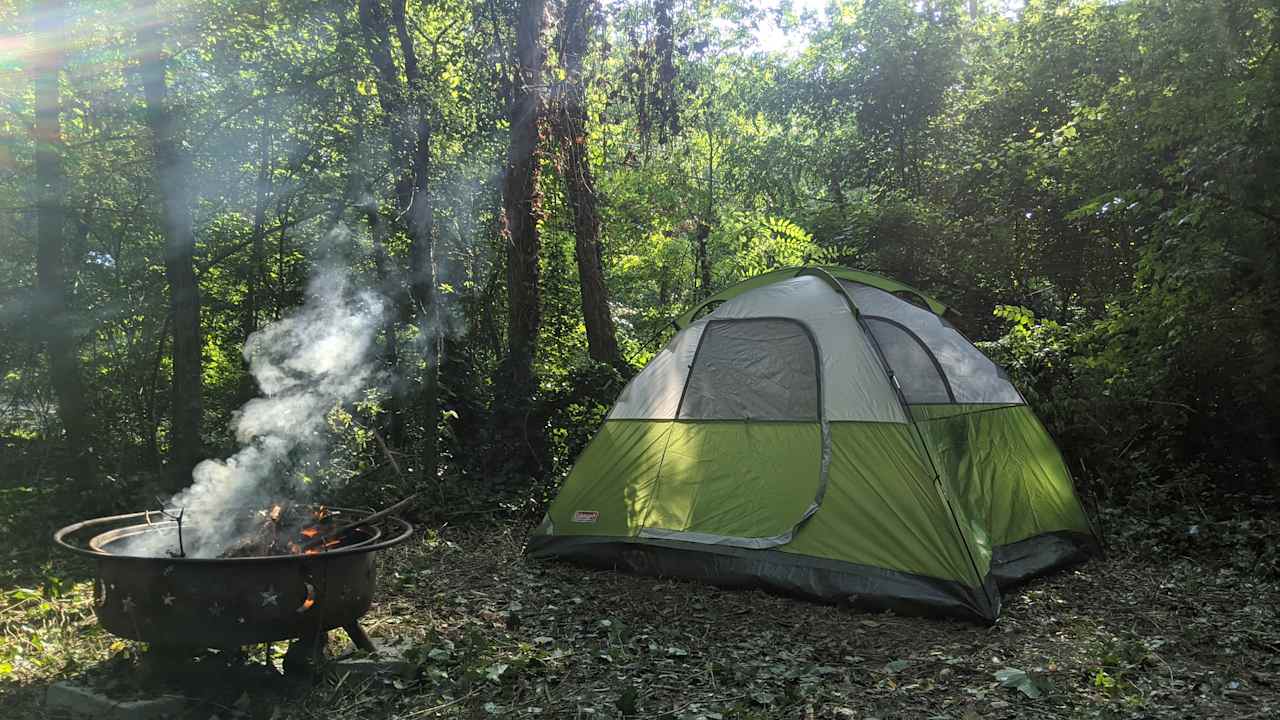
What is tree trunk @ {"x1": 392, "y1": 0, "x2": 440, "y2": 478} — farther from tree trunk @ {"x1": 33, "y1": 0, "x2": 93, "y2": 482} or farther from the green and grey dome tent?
tree trunk @ {"x1": 33, "y1": 0, "x2": 93, "y2": 482}

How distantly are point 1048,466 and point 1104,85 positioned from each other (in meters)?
6.29

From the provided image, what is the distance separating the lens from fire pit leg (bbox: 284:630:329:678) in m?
3.39

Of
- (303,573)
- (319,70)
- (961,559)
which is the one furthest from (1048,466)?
(319,70)

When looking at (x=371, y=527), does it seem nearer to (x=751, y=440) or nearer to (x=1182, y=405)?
(x=751, y=440)

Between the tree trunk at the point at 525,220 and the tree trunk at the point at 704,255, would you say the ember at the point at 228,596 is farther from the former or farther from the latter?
the tree trunk at the point at 704,255

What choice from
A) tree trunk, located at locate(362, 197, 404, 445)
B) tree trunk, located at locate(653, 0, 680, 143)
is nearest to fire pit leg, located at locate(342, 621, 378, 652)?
tree trunk, located at locate(362, 197, 404, 445)

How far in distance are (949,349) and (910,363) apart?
0.53 m

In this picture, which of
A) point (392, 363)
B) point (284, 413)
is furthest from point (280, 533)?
point (392, 363)

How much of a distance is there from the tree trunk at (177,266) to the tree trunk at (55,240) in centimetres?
94

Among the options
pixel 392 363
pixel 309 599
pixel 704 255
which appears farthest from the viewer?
pixel 704 255

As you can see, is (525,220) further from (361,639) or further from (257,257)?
(361,639)

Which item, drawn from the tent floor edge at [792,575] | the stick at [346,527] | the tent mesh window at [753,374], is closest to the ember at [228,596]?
the stick at [346,527]

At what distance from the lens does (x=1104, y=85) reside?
9688 millimetres

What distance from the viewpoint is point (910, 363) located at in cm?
541
